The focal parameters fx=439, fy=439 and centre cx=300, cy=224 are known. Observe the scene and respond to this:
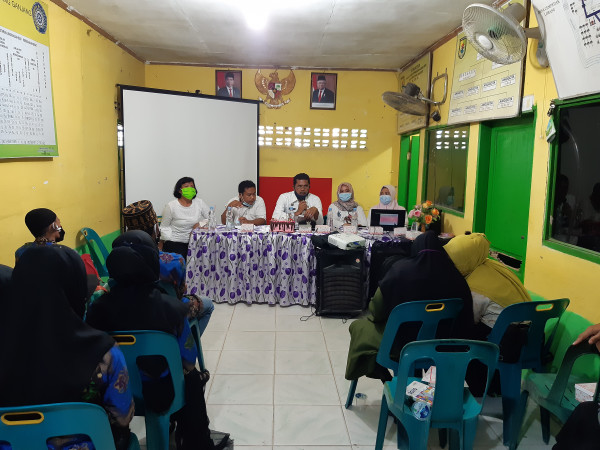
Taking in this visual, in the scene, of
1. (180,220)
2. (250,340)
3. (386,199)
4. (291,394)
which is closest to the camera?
(291,394)

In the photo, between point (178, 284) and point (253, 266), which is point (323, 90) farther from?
point (178, 284)

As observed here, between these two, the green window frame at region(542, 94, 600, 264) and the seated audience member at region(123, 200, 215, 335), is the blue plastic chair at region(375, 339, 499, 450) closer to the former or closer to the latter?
the seated audience member at region(123, 200, 215, 335)

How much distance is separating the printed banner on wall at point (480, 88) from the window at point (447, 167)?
9.3 inches

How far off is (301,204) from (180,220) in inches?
51.8

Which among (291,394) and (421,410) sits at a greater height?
(421,410)

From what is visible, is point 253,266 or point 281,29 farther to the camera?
point 281,29

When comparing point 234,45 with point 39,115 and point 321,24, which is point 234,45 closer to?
point 321,24

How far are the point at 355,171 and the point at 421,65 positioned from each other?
187 cm

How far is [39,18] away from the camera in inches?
142

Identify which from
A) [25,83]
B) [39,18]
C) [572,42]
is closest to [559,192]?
[572,42]

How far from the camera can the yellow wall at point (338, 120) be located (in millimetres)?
6504

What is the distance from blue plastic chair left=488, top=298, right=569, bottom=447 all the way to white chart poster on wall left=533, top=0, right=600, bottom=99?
52.2 inches

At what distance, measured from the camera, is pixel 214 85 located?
21.4ft

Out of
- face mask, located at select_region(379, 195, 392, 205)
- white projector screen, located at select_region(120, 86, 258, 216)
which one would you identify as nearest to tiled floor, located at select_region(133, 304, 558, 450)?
face mask, located at select_region(379, 195, 392, 205)
